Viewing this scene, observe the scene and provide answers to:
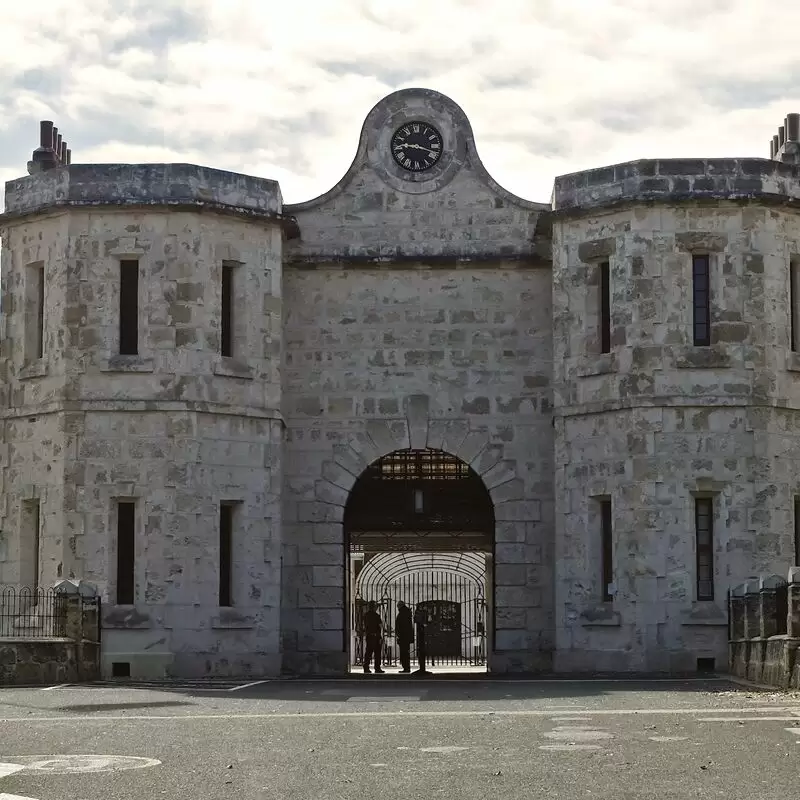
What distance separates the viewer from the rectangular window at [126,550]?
26719 mm

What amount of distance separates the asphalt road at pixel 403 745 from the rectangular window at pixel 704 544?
5742 mm

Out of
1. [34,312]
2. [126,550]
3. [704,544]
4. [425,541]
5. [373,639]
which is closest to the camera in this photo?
[704,544]

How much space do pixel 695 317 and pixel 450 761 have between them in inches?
628

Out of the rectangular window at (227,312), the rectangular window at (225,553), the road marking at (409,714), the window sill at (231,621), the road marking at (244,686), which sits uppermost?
the rectangular window at (227,312)

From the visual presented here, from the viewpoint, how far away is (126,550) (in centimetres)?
2694

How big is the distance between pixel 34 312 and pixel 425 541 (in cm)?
1546

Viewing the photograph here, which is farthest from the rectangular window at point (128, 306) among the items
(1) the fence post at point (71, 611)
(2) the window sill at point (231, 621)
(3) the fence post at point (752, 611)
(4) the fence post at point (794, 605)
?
(4) the fence post at point (794, 605)

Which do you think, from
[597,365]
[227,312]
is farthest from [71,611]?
[597,365]

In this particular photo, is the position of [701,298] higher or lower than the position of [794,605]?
higher

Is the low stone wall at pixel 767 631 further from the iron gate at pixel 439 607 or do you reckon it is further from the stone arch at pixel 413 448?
the iron gate at pixel 439 607

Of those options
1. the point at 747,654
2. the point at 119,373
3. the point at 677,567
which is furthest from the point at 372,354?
the point at 747,654

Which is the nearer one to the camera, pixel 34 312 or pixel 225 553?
pixel 225 553

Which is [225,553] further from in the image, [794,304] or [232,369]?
[794,304]

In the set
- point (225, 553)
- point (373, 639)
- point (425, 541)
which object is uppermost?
point (425, 541)
